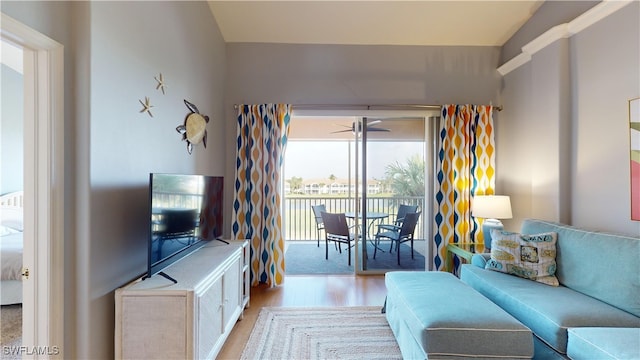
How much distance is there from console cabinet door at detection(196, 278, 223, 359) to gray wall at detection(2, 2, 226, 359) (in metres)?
0.48

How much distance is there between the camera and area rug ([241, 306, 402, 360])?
2043mm

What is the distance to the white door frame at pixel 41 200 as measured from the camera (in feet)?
4.31

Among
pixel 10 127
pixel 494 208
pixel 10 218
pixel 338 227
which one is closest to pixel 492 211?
pixel 494 208

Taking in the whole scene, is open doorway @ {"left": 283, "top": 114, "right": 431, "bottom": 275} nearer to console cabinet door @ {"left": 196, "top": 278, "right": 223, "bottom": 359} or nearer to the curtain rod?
the curtain rod

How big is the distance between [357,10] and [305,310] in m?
3.16

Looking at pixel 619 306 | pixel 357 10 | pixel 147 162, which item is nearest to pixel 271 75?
pixel 357 10

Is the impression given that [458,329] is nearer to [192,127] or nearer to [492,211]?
[492,211]

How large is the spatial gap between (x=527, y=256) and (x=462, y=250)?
0.78m

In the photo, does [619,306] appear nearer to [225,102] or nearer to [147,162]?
[147,162]

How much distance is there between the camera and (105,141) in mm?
1530

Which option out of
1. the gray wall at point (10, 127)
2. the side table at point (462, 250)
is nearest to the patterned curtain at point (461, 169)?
the side table at point (462, 250)

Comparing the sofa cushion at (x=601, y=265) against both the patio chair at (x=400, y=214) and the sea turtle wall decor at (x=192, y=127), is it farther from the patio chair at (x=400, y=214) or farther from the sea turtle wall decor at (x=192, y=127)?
the sea turtle wall decor at (x=192, y=127)

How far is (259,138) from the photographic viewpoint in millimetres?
3346

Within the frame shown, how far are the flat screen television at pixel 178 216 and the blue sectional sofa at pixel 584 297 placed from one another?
2250 mm
